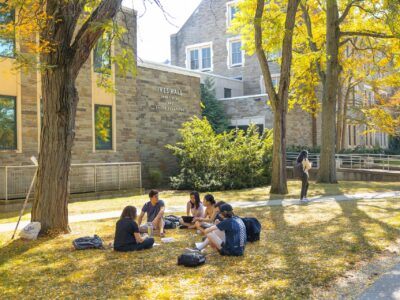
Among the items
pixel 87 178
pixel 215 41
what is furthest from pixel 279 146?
pixel 215 41

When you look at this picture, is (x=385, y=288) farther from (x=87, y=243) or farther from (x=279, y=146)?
(x=279, y=146)

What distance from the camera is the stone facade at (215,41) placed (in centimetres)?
3922

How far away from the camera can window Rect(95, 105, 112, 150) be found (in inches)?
779

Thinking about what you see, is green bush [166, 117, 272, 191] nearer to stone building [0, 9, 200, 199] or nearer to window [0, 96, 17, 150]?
stone building [0, 9, 200, 199]

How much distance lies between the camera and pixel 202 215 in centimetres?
1044

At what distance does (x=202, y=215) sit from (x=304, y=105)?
73.4ft

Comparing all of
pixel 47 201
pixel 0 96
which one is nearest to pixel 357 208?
pixel 47 201

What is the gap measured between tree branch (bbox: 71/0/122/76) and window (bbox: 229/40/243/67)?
3149cm

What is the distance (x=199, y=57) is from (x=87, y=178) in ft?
91.2

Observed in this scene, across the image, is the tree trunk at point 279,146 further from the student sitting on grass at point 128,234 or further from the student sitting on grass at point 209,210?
the student sitting on grass at point 128,234

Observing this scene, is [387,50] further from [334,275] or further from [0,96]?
[334,275]

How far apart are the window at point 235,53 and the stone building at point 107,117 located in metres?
15.6

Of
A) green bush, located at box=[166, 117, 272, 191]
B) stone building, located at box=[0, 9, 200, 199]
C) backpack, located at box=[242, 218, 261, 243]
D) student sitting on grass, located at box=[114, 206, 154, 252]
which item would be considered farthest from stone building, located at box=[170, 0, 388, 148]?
student sitting on grass, located at box=[114, 206, 154, 252]

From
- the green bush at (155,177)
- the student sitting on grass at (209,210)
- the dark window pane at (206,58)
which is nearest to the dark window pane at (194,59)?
the dark window pane at (206,58)
